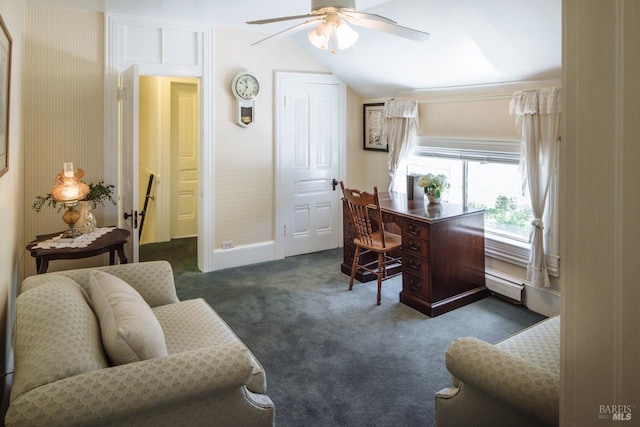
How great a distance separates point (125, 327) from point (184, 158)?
4776 mm

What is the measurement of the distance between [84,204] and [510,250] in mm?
3454

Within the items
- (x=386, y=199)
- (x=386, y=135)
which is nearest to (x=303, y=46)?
(x=386, y=135)

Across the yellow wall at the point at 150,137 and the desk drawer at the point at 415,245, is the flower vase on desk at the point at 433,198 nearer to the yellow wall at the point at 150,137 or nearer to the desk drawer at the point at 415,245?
the desk drawer at the point at 415,245

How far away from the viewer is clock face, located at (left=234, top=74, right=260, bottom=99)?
468 cm

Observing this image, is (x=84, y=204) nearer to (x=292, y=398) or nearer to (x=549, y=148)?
(x=292, y=398)

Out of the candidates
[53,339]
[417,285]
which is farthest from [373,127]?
[53,339]

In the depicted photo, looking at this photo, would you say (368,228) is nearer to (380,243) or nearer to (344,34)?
(380,243)

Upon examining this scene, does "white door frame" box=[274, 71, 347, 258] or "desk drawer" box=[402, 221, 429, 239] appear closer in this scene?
"desk drawer" box=[402, 221, 429, 239]

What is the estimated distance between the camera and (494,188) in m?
4.12

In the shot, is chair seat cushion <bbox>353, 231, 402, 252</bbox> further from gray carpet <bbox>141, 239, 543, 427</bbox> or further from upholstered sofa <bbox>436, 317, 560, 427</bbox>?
upholstered sofa <bbox>436, 317, 560, 427</bbox>

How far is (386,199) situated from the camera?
4.42 metres

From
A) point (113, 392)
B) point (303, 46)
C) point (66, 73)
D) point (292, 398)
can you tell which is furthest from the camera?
point (303, 46)

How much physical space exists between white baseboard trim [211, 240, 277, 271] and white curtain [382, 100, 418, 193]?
1537 millimetres

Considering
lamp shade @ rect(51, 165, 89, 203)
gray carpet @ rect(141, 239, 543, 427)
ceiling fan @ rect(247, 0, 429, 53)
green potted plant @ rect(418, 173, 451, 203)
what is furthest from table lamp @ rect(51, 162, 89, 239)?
green potted plant @ rect(418, 173, 451, 203)
